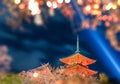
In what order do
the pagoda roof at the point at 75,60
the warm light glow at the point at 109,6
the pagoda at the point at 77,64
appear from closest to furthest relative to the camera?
the warm light glow at the point at 109,6, the pagoda at the point at 77,64, the pagoda roof at the point at 75,60

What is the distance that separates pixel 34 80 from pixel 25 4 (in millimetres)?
16154

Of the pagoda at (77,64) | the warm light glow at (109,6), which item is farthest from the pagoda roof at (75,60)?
the warm light glow at (109,6)

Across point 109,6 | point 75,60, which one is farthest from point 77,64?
point 109,6

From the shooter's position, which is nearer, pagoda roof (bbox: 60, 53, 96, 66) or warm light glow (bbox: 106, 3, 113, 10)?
warm light glow (bbox: 106, 3, 113, 10)

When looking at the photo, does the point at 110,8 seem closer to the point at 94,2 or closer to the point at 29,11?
the point at 94,2

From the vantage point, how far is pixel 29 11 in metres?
4.20

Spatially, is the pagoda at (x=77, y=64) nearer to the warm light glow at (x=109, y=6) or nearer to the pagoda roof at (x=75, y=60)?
the pagoda roof at (x=75, y=60)

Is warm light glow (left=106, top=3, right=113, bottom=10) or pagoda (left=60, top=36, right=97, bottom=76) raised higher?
pagoda (left=60, top=36, right=97, bottom=76)

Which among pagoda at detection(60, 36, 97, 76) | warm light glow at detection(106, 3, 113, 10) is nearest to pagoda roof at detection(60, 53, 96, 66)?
pagoda at detection(60, 36, 97, 76)

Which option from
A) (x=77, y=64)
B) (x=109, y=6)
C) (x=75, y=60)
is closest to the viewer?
(x=109, y=6)

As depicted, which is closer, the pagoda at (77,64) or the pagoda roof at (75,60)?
the pagoda at (77,64)

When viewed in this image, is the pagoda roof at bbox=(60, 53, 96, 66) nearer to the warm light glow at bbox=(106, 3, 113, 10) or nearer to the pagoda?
the pagoda

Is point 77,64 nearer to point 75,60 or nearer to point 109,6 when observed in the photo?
point 75,60

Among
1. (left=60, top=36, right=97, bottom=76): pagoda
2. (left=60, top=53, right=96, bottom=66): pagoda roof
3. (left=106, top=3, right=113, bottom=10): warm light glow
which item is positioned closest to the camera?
(left=106, top=3, right=113, bottom=10): warm light glow
